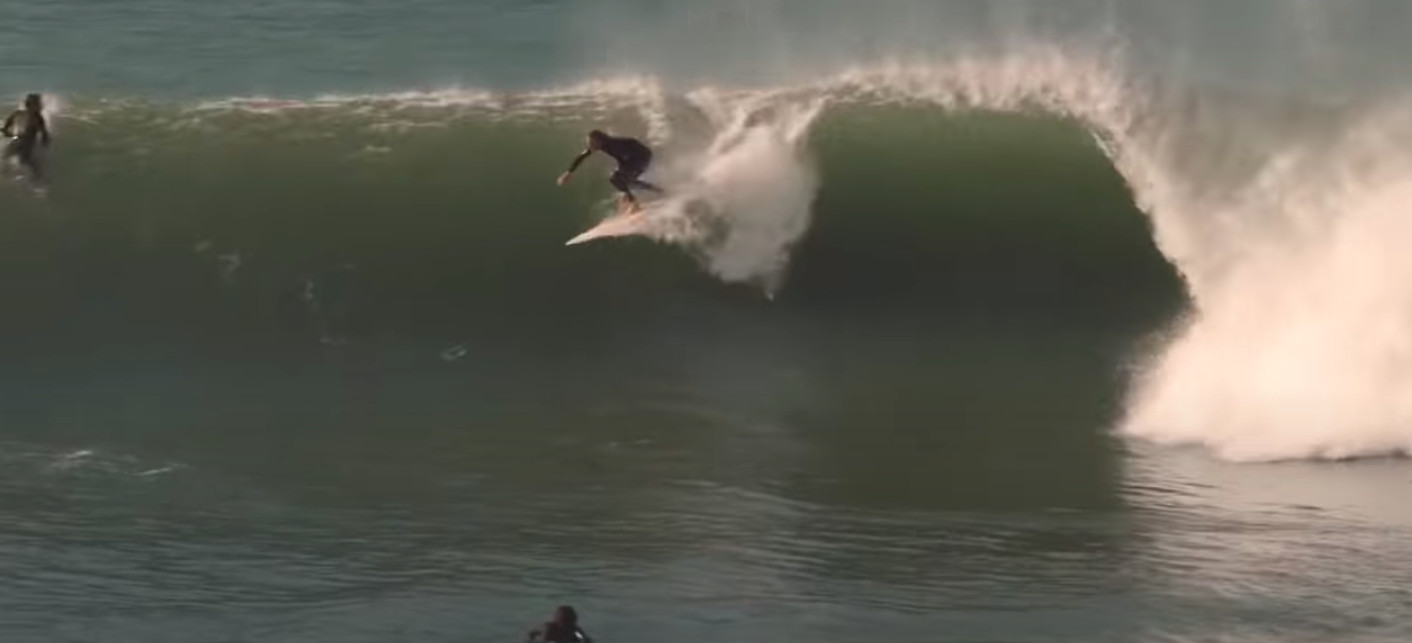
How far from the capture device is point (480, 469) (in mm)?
17188

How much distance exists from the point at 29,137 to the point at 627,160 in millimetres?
5170

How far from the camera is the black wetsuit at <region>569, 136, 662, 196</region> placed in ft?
65.4

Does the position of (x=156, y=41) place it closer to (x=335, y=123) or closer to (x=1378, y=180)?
(x=335, y=123)

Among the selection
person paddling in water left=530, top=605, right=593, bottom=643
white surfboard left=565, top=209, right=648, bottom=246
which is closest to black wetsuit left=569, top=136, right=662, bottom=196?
white surfboard left=565, top=209, right=648, bottom=246

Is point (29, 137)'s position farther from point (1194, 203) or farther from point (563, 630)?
point (563, 630)

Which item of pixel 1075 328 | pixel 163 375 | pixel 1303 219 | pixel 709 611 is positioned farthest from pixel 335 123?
pixel 709 611

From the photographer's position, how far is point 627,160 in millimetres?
20156

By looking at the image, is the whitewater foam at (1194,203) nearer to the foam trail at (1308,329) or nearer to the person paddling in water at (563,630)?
the foam trail at (1308,329)

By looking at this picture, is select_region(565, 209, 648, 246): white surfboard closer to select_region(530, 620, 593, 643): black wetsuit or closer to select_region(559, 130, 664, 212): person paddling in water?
select_region(559, 130, 664, 212): person paddling in water

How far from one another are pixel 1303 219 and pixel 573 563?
24.6 ft

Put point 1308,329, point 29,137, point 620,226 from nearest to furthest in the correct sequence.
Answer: point 1308,329
point 620,226
point 29,137

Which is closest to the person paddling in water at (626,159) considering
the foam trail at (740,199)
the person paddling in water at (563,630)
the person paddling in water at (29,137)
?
the foam trail at (740,199)

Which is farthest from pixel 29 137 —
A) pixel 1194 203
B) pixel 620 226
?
pixel 1194 203

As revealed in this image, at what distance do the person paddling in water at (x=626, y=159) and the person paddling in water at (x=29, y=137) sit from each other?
4.61m
